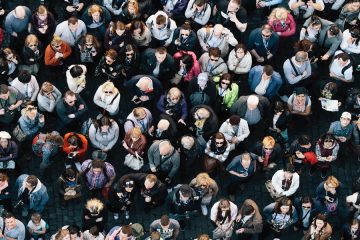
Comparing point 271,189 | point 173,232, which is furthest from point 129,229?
point 271,189

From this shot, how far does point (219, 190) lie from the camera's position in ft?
61.5

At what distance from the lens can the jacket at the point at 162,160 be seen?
17531mm

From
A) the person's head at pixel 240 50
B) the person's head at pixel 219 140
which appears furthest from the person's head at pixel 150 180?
the person's head at pixel 240 50

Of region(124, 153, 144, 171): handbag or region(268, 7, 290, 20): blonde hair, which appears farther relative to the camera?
region(268, 7, 290, 20): blonde hair

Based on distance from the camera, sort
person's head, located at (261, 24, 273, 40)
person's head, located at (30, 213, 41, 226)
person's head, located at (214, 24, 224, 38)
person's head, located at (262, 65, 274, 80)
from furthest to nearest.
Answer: person's head, located at (214, 24, 224, 38) → person's head, located at (261, 24, 273, 40) → person's head, located at (262, 65, 274, 80) → person's head, located at (30, 213, 41, 226)

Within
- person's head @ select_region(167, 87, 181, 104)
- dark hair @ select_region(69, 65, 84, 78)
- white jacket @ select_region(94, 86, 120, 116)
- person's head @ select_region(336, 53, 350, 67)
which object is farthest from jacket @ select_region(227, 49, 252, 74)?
dark hair @ select_region(69, 65, 84, 78)

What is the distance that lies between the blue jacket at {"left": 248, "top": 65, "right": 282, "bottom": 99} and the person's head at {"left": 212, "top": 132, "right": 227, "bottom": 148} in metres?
1.78

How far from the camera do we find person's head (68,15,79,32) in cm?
1858

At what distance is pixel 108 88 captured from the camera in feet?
59.4

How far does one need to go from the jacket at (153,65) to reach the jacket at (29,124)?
253 cm

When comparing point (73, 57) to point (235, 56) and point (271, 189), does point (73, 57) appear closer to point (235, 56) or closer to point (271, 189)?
point (235, 56)

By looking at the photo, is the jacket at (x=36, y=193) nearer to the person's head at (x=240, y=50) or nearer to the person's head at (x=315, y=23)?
the person's head at (x=240, y=50)

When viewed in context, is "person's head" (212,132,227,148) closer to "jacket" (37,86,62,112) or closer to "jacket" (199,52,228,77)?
"jacket" (199,52,228,77)

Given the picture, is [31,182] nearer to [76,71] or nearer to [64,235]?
[64,235]
